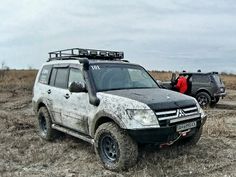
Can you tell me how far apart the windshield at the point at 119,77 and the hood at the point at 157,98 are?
313 mm

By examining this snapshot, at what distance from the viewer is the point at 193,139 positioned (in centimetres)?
673

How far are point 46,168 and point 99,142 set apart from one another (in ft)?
3.54

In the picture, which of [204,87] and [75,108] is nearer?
[75,108]

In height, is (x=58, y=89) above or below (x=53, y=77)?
below

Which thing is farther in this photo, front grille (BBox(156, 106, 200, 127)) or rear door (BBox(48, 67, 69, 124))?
rear door (BBox(48, 67, 69, 124))

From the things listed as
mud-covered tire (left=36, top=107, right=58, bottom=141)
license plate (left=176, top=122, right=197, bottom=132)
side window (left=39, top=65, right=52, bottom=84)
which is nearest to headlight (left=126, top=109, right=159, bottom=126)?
license plate (left=176, top=122, right=197, bottom=132)

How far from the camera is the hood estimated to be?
5526 mm

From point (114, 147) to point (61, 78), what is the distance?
2535mm

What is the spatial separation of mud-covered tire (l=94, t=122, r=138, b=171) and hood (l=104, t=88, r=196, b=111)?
61 centimetres

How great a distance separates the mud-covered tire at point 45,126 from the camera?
7941mm

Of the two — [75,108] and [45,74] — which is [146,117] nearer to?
[75,108]

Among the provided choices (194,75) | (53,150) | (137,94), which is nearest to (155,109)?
(137,94)

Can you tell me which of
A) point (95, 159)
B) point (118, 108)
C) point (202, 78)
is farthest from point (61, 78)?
point (202, 78)

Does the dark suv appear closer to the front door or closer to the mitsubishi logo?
the front door
